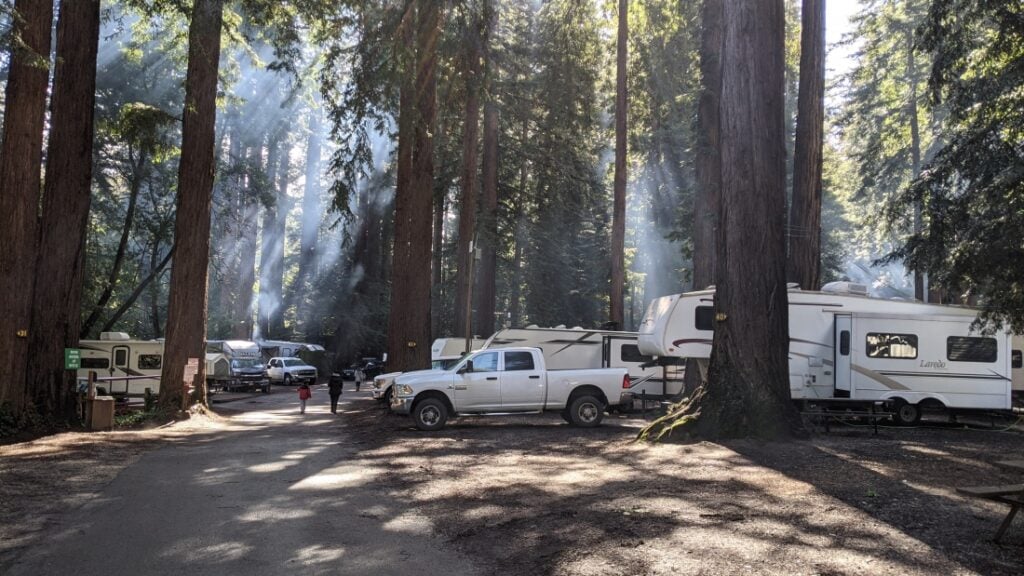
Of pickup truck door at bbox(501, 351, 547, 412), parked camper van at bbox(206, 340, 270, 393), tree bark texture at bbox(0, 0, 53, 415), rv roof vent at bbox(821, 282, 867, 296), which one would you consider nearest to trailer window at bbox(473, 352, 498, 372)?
pickup truck door at bbox(501, 351, 547, 412)

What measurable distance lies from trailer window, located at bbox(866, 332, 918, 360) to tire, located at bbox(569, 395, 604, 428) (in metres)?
6.49

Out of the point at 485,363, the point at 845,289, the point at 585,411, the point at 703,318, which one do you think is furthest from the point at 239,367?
the point at 845,289

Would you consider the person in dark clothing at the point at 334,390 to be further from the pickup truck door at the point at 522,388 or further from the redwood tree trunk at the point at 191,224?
the pickup truck door at the point at 522,388

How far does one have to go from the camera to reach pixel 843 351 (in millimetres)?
19609

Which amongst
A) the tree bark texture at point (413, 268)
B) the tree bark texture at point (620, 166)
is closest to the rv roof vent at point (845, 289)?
the tree bark texture at point (620, 166)

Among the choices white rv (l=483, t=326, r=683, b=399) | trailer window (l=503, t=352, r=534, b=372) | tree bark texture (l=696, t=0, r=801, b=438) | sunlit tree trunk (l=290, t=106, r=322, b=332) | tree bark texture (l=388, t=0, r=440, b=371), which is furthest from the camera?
sunlit tree trunk (l=290, t=106, r=322, b=332)

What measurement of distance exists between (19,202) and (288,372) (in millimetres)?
32877

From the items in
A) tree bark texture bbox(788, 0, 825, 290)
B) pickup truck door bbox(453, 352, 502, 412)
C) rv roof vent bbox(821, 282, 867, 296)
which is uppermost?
tree bark texture bbox(788, 0, 825, 290)

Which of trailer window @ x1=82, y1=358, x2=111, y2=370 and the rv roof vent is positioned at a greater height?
the rv roof vent

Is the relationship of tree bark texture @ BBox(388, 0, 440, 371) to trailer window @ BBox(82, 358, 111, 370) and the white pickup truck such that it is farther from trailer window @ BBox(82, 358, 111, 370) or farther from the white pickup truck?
trailer window @ BBox(82, 358, 111, 370)

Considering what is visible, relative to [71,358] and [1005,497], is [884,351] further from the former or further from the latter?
[71,358]

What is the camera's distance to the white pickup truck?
1816cm

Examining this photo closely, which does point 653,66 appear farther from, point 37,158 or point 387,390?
point 37,158

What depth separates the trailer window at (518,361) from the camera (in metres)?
18.8
